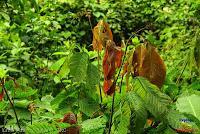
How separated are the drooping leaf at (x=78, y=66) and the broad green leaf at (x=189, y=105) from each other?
1.00 feet

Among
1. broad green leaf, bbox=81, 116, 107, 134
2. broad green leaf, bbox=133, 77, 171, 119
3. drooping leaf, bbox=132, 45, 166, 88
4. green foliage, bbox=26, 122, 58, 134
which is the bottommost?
broad green leaf, bbox=81, 116, 107, 134

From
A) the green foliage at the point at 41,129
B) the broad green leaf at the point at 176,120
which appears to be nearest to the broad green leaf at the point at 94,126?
the green foliage at the point at 41,129

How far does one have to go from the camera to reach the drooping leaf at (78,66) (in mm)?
1183

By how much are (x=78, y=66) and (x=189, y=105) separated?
36cm

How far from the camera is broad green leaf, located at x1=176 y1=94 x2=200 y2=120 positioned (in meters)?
1.21

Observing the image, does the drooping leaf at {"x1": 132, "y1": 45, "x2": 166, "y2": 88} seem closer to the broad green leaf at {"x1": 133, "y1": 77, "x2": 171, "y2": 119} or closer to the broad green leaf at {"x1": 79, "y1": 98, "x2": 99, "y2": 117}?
the broad green leaf at {"x1": 133, "y1": 77, "x2": 171, "y2": 119}

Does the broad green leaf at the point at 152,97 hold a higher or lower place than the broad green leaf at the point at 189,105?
higher

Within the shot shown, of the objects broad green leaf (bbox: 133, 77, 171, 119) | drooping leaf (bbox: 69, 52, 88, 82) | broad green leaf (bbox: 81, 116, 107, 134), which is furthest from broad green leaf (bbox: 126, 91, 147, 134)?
drooping leaf (bbox: 69, 52, 88, 82)

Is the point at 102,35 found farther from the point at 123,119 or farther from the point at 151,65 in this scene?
the point at 123,119

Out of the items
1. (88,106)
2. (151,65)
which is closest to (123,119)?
(151,65)

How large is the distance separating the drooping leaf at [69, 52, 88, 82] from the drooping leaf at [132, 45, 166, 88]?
0.61 feet

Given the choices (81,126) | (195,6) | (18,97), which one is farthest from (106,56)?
(195,6)

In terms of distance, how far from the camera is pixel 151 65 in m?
1.08

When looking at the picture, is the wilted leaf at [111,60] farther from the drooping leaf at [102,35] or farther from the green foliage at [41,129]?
the green foliage at [41,129]
